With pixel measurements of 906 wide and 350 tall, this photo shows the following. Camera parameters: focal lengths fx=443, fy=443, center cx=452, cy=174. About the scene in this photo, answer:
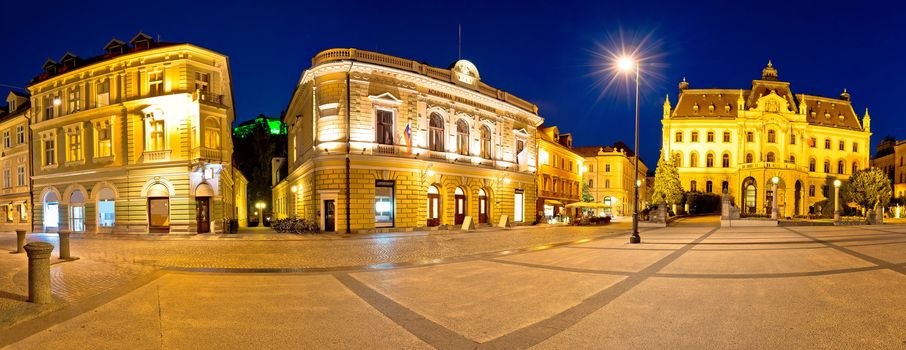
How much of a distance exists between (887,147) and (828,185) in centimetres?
2293

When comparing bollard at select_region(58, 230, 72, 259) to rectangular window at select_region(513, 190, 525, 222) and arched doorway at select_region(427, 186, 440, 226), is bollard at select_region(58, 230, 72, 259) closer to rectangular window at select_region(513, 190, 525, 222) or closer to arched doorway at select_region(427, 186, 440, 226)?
arched doorway at select_region(427, 186, 440, 226)

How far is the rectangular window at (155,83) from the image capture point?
27.9 metres

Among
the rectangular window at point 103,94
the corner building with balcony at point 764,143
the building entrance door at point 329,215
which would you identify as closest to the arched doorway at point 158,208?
the rectangular window at point 103,94

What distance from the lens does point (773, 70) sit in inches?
2948

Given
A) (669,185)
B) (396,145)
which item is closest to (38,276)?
(396,145)

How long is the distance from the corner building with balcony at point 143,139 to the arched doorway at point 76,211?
0.23ft

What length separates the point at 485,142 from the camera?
36406 millimetres

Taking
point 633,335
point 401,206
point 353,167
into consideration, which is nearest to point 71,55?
point 353,167

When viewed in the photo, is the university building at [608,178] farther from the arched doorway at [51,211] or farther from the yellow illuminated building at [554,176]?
the arched doorway at [51,211]

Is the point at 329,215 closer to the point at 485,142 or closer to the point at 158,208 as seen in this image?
the point at 158,208

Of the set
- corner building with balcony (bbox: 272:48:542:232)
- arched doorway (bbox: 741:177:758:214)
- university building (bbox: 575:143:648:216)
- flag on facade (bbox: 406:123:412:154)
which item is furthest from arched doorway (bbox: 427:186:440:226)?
arched doorway (bbox: 741:177:758:214)

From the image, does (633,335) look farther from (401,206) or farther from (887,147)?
(887,147)

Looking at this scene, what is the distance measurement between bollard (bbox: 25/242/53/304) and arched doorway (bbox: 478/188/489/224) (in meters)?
28.8

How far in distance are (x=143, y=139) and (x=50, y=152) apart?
10806mm
